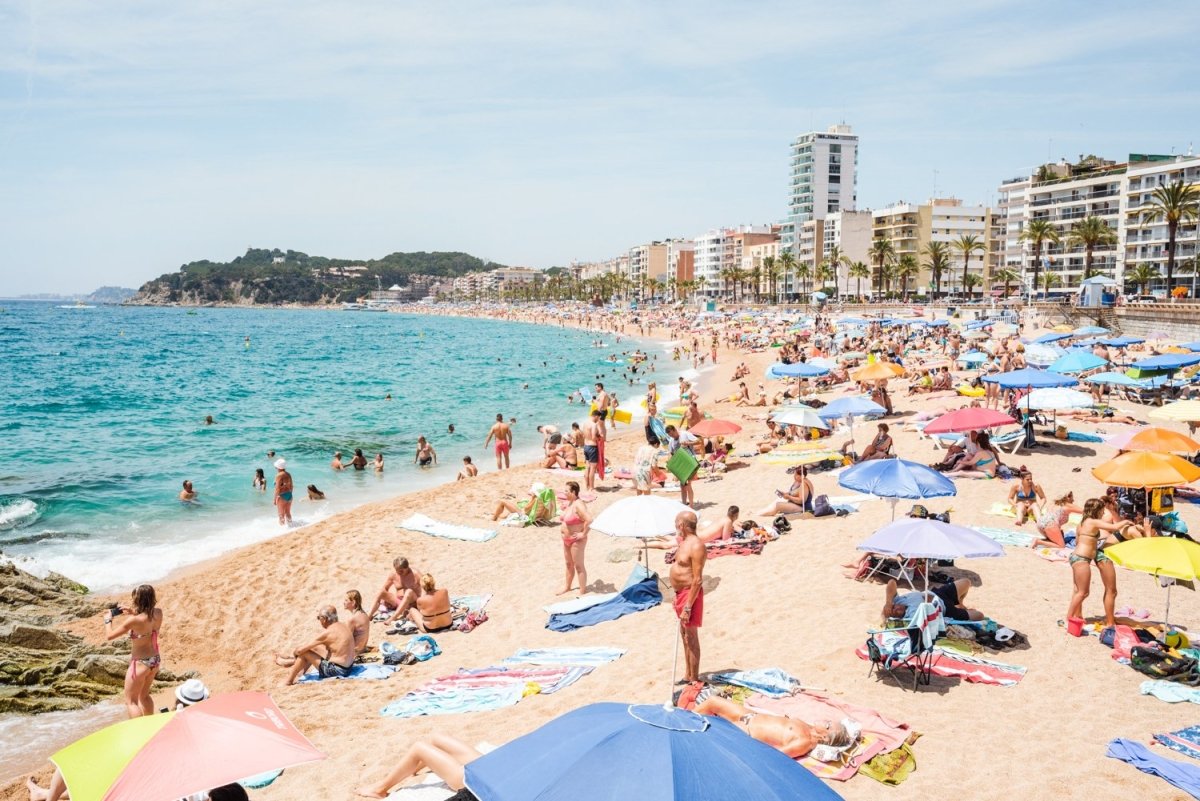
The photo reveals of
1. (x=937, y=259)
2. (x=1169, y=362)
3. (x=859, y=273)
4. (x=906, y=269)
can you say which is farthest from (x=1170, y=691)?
(x=859, y=273)

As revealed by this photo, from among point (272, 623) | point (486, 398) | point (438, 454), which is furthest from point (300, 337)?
point (272, 623)

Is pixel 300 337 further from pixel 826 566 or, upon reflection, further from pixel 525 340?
pixel 826 566

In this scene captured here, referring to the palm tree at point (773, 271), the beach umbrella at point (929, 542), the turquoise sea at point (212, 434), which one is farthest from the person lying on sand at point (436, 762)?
the palm tree at point (773, 271)

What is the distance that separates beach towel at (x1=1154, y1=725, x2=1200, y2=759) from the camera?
577cm

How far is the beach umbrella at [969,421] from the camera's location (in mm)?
13602

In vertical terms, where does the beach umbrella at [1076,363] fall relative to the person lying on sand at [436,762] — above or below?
above

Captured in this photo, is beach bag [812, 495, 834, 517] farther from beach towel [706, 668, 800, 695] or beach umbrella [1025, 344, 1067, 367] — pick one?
beach umbrella [1025, 344, 1067, 367]

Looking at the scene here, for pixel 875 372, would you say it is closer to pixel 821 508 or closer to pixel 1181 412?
pixel 1181 412

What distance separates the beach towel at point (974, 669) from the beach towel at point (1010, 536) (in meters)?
3.60

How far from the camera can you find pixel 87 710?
8.58m

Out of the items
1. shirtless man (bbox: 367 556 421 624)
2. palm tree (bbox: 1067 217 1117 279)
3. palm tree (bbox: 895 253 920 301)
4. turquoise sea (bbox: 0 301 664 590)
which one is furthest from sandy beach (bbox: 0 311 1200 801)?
palm tree (bbox: 895 253 920 301)

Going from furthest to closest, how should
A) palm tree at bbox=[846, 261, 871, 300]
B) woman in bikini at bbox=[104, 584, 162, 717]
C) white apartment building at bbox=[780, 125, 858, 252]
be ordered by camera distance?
1. white apartment building at bbox=[780, 125, 858, 252]
2. palm tree at bbox=[846, 261, 871, 300]
3. woman in bikini at bbox=[104, 584, 162, 717]

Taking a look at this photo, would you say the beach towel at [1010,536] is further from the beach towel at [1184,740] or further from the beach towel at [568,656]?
the beach towel at [568,656]

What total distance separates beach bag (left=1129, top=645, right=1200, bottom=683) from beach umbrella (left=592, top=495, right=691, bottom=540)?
4371mm
